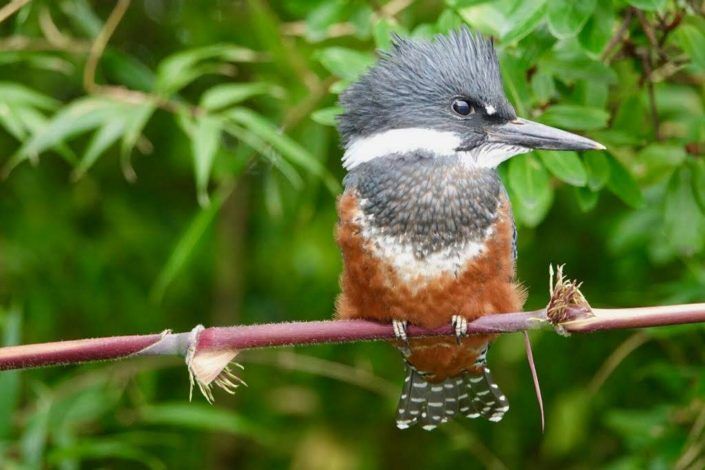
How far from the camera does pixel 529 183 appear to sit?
93.0 inches

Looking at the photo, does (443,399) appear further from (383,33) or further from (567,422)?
(567,422)

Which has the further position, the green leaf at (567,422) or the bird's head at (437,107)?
the green leaf at (567,422)

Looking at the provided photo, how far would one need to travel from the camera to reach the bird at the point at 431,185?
2.21m

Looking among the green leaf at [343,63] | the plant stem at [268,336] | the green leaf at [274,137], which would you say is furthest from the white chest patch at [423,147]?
the plant stem at [268,336]

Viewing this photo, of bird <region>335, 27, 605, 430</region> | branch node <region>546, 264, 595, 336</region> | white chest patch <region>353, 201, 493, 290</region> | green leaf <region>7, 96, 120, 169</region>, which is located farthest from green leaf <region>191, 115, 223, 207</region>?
branch node <region>546, 264, 595, 336</region>

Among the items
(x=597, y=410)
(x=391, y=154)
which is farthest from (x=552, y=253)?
(x=391, y=154)

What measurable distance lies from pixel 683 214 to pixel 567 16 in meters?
0.70

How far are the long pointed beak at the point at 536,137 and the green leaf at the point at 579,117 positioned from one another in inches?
2.9

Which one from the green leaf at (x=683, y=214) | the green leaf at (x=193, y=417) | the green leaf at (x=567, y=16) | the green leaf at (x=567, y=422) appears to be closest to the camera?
the green leaf at (x=567, y=16)

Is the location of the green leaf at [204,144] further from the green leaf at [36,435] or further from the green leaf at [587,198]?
the green leaf at [587,198]

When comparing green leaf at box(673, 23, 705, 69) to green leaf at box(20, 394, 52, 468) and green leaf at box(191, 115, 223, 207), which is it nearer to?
green leaf at box(191, 115, 223, 207)

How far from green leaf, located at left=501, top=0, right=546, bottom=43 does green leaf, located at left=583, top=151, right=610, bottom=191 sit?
0.46 metres

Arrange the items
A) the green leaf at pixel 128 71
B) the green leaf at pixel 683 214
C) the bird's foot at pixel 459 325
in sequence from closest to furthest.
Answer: the bird's foot at pixel 459 325, the green leaf at pixel 683 214, the green leaf at pixel 128 71

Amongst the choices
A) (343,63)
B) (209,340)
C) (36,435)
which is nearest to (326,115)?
Answer: (343,63)
